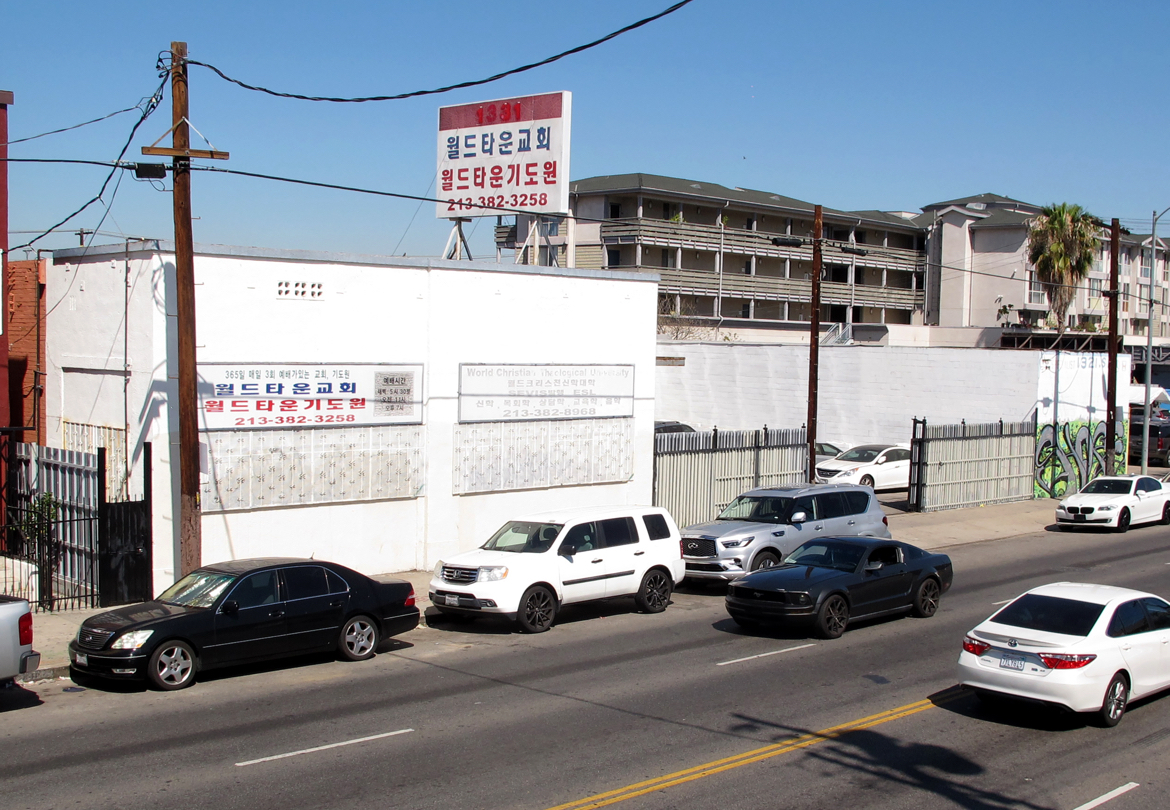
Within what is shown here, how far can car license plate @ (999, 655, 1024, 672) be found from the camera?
35.4 feet

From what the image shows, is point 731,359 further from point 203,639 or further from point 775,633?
point 203,639

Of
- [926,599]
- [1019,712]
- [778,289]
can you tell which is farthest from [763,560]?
[778,289]

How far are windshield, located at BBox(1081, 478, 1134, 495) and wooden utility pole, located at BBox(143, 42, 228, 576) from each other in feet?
79.5

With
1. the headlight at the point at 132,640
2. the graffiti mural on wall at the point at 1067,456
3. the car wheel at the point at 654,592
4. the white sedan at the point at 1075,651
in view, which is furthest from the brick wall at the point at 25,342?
the graffiti mural on wall at the point at 1067,456

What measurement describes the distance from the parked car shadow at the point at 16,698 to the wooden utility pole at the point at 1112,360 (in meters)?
32.8

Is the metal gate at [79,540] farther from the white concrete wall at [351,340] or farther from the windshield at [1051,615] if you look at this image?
the windshield at [1051,615]

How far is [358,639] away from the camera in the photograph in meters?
14.1

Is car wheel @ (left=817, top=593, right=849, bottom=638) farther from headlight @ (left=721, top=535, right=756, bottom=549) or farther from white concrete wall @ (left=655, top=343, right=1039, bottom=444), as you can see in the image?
white concrete wall @ (left=655, top=343, right=1039, bottom=444)

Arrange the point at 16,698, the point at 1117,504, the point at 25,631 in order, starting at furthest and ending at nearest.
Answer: the point at 1117,504, the point at 16,698, the point at 25,631

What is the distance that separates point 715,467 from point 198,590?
49.5 ft

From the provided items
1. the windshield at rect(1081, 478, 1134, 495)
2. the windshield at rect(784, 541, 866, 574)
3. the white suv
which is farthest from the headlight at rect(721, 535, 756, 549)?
the windshield at rect(1081, 478, 1134, 495)

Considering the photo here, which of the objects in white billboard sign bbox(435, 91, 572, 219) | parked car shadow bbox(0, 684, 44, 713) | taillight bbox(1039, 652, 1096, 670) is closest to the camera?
taillight bbox(1039, 652, 1096, 670)

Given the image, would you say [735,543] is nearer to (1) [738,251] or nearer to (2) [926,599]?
(2) [926,599]

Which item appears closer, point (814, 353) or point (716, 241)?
point (814, 353)
